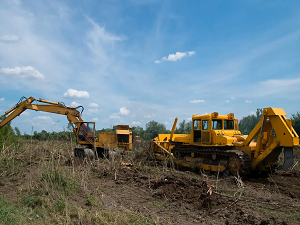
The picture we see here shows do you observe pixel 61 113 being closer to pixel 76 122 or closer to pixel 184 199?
pixel 76 122

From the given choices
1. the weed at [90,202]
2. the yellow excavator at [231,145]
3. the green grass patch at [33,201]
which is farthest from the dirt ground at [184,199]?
the yellow excavator at [231,145]

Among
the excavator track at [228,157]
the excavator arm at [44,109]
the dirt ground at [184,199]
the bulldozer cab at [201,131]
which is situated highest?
the excavator arm at [44,109]

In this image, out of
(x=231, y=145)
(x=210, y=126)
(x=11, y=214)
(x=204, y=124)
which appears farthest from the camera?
(x=204, y=124)

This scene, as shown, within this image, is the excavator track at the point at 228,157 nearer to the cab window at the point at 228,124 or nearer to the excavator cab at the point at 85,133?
the cab window at the point at 228,124

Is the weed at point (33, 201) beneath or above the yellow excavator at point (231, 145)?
beneath

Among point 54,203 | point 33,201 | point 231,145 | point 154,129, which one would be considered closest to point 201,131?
point 231,145

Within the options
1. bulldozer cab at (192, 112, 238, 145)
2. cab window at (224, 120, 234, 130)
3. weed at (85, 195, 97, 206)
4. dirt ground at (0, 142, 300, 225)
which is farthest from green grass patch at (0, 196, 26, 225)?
cab window at (224, 120, 234, 130)

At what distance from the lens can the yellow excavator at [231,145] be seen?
8.82 m

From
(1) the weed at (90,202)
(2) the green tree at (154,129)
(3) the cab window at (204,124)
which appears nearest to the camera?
(1) the weed at (90,202)

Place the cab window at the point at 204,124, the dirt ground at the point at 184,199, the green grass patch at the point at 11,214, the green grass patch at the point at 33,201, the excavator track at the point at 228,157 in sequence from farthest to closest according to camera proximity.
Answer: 1. the cab window at the point at 204,124
2. the excavator track at the point at 228,157
3. the green grass patch at the point at 33,201
4. the dirt ground at the point at 184,199
5. the green grass patch at the point at 11,214

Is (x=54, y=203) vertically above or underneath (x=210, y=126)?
underneath

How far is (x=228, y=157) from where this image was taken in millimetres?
10461

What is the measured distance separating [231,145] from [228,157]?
55 centimetres

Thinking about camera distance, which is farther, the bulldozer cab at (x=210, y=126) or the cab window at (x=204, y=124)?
the cab window at (x=204, y=124)
